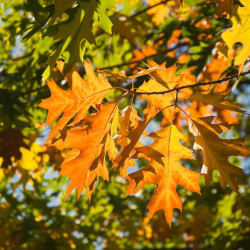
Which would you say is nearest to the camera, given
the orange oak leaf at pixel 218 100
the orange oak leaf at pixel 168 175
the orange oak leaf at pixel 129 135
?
the orange oak leaf at pixel 129 135

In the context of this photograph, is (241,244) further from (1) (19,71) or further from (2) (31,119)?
(1) (19,71)

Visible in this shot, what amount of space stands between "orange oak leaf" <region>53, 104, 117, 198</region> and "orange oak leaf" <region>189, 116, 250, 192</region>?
48 centimetres

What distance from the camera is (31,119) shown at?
3594 mm

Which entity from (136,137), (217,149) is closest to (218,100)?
(217,149)

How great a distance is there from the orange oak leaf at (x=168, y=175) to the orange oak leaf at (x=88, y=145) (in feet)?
0.90

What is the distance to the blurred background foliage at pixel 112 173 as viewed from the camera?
3.08 m

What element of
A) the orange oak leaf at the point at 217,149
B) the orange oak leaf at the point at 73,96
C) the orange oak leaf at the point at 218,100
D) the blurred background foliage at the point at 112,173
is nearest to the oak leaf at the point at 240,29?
the orange oak leaf at the point at 218,100

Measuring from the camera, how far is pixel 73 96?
1580mm

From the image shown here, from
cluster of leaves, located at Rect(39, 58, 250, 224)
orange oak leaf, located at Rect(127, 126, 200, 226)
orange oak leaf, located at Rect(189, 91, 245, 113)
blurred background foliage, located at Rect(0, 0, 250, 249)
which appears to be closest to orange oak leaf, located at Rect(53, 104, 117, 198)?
cluster of leaves, located at Rect(39, 58, 250, 224)

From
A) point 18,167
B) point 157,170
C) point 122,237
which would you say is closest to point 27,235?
point 18,167

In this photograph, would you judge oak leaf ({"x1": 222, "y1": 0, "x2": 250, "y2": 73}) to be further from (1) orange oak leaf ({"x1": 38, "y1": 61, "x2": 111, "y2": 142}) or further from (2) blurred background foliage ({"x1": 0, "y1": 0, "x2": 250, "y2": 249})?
(2) blurred background foliage ({"x1": 0, "y1": 0, "x2": 250, "y2": 249})

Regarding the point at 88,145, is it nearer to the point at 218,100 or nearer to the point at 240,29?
the point at 218,100

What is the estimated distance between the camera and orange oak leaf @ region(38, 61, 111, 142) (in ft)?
5.15

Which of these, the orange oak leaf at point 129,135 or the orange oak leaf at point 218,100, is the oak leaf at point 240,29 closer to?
the orange oak leaf at point 218,100
